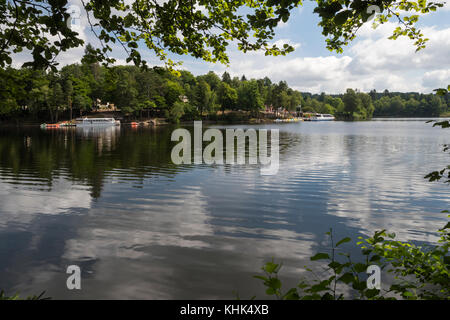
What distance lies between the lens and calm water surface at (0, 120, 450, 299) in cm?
782

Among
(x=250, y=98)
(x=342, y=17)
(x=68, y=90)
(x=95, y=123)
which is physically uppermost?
(x=250, y=98)

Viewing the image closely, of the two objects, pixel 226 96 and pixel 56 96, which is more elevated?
pixel 226 96

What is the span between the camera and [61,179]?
19.9 metres

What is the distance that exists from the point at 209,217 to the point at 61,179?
12899 millimetres

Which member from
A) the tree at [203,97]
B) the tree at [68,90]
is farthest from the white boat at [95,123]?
the tree at [203,97]

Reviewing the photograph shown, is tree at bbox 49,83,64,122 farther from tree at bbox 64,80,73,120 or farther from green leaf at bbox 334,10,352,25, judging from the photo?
green leaf at bbox 334,10,352,25

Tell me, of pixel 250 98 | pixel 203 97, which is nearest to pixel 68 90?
pixel 203 97

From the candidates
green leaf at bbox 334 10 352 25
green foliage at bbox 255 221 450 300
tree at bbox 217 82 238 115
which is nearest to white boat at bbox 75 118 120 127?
tree at bbox 217 82 238 115

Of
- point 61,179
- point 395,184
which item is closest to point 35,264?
point 61,179

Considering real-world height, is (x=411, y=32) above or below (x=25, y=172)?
above

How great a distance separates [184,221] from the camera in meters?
12.1

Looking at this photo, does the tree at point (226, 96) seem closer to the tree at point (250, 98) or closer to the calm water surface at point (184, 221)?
the tree at point (250, 98)

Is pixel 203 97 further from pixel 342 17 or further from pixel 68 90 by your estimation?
pixel 342 17

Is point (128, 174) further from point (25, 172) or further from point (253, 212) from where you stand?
point (253, 212)
